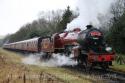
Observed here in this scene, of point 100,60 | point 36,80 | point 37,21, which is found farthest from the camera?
point 37,21

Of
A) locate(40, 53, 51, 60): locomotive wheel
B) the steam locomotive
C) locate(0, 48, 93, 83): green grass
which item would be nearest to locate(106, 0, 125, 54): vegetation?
locate(40, 53, 51, 60): locomotive wheel

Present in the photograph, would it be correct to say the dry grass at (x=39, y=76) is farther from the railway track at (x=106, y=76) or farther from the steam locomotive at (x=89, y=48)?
the steam locomotive at (x=89, y=48)

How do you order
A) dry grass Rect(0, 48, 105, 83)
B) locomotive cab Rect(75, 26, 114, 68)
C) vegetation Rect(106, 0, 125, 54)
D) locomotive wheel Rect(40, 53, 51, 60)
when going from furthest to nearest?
vegetation Rect(106, 0, 125, 54) → locomotive wheel Rect(40, 53, 51, 60) → locomotive cab Rect(75, 26, 114, 68) → dry grass Rect(0, 48, 105, 83)

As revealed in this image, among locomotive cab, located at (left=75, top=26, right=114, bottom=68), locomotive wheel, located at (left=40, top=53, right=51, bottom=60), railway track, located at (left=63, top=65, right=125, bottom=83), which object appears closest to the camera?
railway track, located at (left=63, top=65, right=125, bottom=83)

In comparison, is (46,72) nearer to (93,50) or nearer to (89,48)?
(89,48)

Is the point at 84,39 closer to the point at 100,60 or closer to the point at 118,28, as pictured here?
the point at 100,60

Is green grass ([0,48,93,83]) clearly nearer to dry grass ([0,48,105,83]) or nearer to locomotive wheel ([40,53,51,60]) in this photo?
dry grass ([0,48,105,83])

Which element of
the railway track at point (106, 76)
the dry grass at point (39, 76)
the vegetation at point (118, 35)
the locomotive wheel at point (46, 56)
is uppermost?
the vegetation at point (118, 35)

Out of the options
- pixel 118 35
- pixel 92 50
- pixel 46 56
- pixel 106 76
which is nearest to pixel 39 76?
pixel 106 76

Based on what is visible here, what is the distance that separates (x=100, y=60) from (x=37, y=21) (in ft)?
419

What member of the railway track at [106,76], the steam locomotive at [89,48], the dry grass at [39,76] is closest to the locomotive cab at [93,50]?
the steam locomotive at [89,48]

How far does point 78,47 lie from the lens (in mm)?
26875

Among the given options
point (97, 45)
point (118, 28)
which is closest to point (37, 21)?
point (118, 28)

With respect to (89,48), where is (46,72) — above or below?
below
